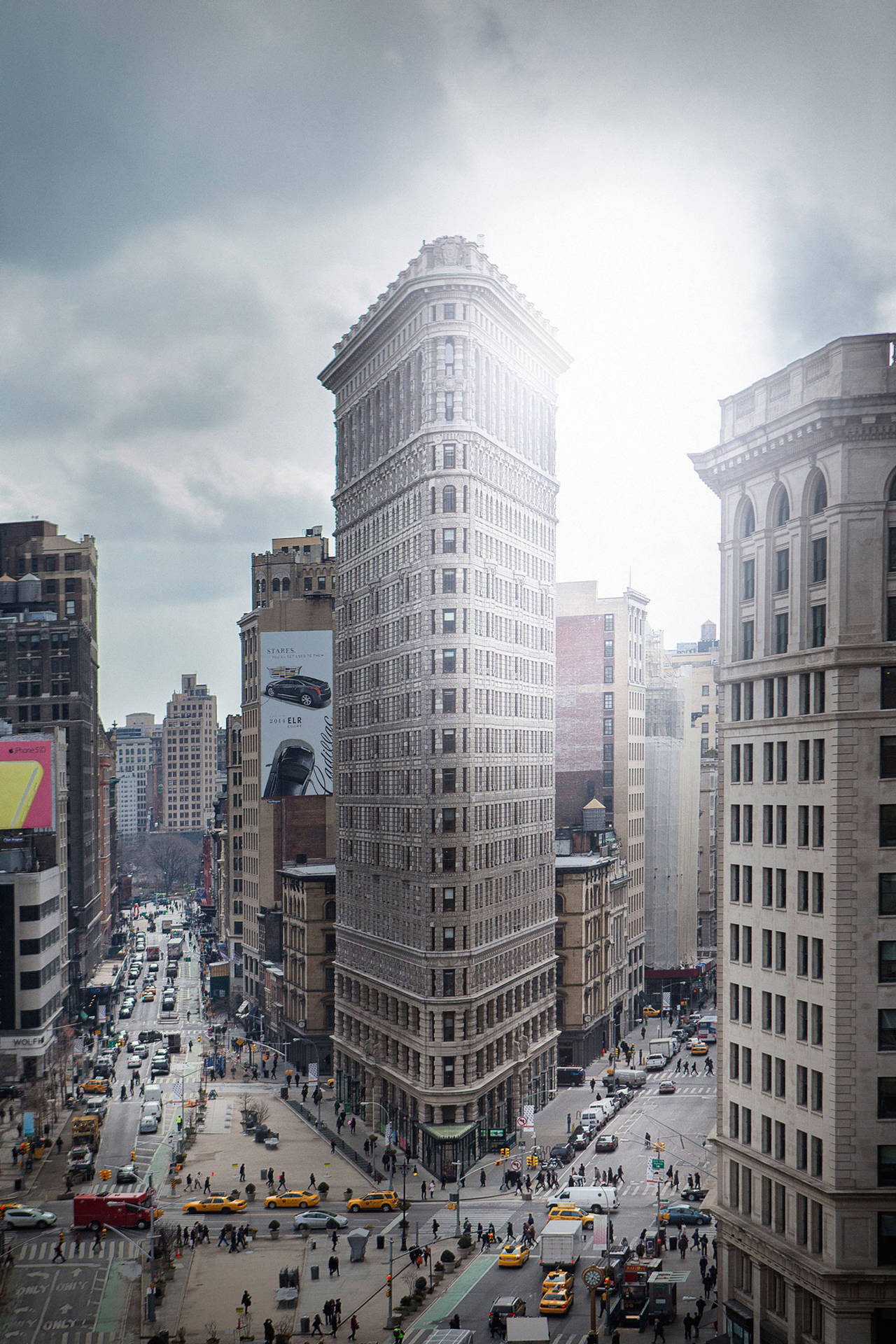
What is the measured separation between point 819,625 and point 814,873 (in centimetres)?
1150

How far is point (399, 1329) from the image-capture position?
6494 cm

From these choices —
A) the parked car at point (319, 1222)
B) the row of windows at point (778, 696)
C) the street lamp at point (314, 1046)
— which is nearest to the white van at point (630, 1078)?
the street lamp at point (314, 1046)

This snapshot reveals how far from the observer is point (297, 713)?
15875 centimetres

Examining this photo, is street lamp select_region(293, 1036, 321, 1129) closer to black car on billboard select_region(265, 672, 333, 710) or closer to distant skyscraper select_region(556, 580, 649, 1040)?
black car on billboard select_region(265, 672, 333, 710)

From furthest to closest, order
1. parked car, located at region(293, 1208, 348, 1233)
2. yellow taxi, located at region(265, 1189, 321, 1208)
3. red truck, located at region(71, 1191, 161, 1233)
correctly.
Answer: yellow taxi, located at region(265, 1189, 321, 1208)
parked car, located at region(293, 1208, 348, 1233)
red truck, located at region(71, 1191, 161, 1233)

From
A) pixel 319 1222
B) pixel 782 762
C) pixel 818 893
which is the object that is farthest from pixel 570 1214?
pixel 782 762

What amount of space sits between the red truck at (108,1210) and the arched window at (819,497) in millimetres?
57870

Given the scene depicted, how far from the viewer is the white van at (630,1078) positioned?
12419 centimetres

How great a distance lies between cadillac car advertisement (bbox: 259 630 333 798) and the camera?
514ft

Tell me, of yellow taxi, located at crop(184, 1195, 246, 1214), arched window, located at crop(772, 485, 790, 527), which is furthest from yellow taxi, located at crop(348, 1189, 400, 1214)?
arched window, located at crop(772, 485, 790, 527)

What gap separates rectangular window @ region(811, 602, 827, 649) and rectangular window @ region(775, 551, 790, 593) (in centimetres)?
284

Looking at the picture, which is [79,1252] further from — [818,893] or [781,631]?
[781,631]

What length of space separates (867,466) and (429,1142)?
61332 mm

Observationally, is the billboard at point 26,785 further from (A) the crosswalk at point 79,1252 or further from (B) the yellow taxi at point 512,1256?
(B) the yellow taxi at point 512,1256
